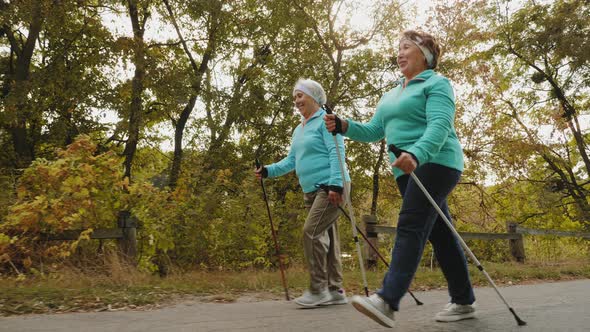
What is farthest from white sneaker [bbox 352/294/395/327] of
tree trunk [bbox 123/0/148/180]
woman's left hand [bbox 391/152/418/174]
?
tree trunk [bbox 123/0/148/180]

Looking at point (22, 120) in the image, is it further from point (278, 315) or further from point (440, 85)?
point (440, 85)

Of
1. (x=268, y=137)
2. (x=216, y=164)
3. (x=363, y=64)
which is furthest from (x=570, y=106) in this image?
(x=216, y=164)

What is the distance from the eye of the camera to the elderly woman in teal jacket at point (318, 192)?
4.42 m

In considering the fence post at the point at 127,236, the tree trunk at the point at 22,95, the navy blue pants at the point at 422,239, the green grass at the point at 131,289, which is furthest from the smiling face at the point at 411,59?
the tree trunk at the point at 22,95

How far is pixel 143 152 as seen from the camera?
1855 centimetres

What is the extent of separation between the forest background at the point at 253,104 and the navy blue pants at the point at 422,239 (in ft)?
16.4

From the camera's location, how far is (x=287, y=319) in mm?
3666

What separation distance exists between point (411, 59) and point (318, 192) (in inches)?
64.1

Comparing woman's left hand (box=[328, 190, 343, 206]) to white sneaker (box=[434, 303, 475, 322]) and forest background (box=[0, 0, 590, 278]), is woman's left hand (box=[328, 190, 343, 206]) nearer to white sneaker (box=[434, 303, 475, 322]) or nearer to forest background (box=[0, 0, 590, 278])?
white sneaker (box=[434, 303, 475, 322])

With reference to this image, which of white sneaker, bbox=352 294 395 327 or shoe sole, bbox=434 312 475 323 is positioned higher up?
white sneaker, bbox=352 294 395 327

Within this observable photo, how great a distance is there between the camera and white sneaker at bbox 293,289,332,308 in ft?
14.3

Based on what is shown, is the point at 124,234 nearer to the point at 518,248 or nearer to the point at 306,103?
the point at 306,103

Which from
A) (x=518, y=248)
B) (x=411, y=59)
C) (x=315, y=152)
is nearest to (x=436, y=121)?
(x=411, y=59)

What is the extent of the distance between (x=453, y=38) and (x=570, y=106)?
582 cm
